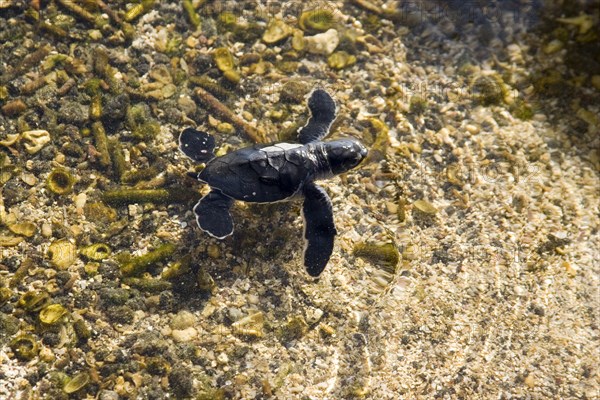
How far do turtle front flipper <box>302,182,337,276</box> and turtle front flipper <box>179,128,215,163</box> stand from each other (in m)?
0.77

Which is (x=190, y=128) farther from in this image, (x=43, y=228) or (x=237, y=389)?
(x=237, y=389)

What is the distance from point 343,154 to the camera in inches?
133

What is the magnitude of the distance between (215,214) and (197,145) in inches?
23.1

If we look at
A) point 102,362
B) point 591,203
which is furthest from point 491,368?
point 102,362

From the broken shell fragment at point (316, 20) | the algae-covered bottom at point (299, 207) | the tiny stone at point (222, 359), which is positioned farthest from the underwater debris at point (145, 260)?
the broken shell fragment at point (316, 20)

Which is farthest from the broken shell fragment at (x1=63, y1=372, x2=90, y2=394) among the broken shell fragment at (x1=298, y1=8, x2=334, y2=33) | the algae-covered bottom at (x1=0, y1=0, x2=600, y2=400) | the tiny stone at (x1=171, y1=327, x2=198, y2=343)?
the broken shell fragment at (x1=298, y1=8, x2=334, y2=33)

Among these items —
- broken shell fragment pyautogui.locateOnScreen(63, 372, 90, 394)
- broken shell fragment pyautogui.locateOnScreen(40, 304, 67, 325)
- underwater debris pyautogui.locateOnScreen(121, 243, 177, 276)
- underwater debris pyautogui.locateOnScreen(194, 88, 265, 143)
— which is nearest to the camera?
broken shell fragment pyautogui.locateOnScreen(63, 372, 90, 394)

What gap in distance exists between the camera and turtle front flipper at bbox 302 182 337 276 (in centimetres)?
329

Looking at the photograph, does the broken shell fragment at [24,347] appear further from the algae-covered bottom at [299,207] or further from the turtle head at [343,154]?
the turtle head at [343,154]

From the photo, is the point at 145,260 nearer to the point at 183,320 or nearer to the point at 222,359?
the point at 183,320

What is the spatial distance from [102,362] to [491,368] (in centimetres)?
256

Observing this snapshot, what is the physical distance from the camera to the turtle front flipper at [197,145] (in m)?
3.49

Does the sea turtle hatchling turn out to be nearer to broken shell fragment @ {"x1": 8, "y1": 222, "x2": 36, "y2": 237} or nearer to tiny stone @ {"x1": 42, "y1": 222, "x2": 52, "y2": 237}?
tiny stone @ {"x1": 42, "y1": 222, "x2": 52, "y2": 237}

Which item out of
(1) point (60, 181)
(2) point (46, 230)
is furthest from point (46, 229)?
(1) point (60, 181)
